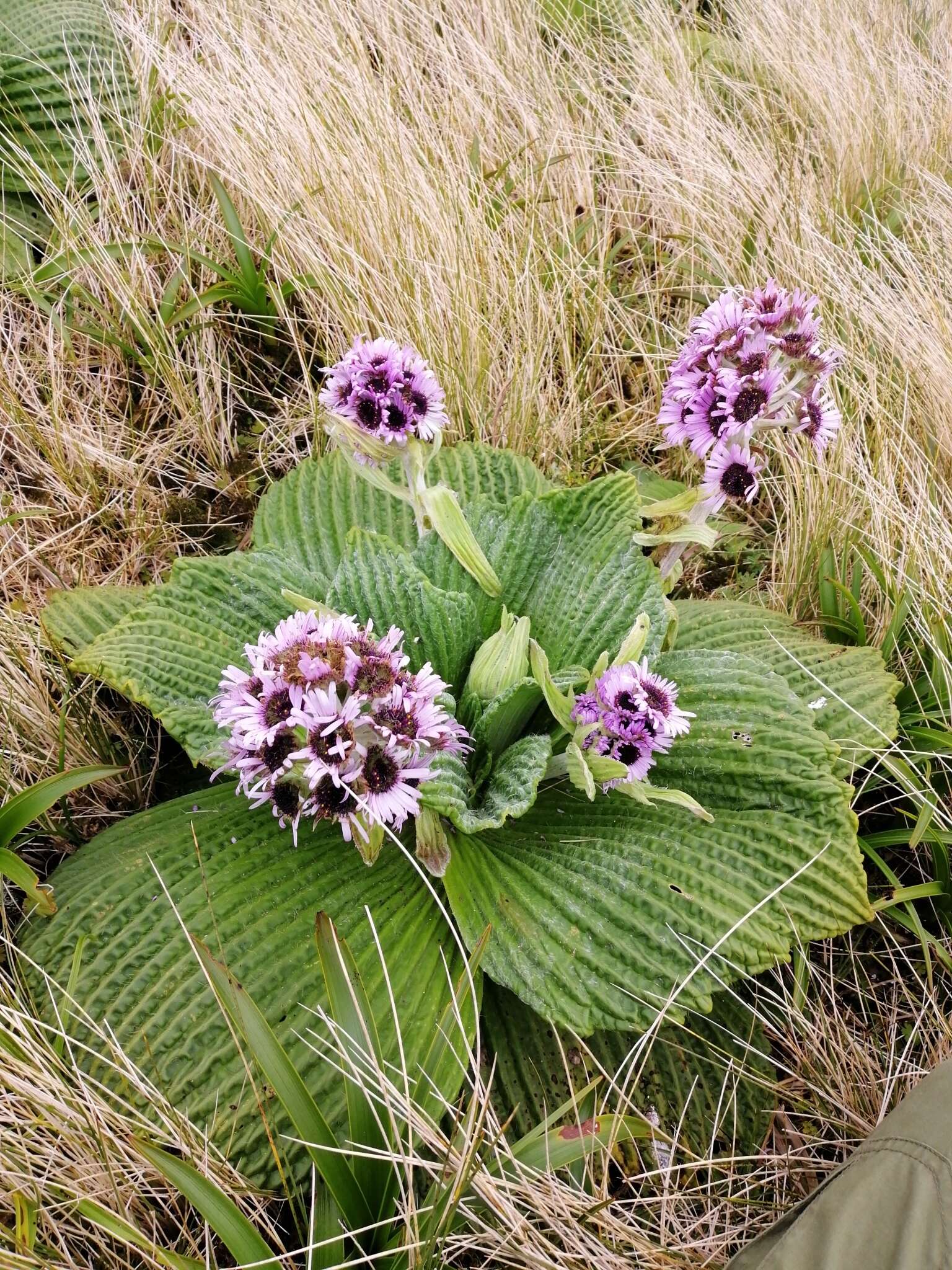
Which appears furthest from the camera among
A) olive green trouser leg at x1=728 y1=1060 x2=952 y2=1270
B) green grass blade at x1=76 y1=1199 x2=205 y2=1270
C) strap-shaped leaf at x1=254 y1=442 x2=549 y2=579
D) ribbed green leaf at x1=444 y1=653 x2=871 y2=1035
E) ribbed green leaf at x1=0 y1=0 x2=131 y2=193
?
ribbed green leaf at x1=0 y1=0 x2=131 y2=193

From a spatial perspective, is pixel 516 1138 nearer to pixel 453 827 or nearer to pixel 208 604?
pixel 453 827

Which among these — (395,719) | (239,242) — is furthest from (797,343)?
(239,242)

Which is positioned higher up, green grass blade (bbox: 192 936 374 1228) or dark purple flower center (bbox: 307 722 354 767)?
dark purple flower center (bbox: 307 722 354 767)

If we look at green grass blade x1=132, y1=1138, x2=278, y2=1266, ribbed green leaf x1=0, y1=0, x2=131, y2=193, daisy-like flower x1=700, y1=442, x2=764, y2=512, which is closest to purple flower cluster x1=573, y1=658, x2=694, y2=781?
daisy-like flower x1=700, y1=442, x2=764, y2=512

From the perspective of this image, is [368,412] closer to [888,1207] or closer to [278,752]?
[278,752]

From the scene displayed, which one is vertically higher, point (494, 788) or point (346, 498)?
point (346, 498)

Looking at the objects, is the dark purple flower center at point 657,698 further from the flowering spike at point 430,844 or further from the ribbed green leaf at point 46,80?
the ribbed green leaf at point 46,80

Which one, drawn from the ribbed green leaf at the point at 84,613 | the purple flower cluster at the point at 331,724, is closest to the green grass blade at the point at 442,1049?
the purple flower cluster at the point at 331,724

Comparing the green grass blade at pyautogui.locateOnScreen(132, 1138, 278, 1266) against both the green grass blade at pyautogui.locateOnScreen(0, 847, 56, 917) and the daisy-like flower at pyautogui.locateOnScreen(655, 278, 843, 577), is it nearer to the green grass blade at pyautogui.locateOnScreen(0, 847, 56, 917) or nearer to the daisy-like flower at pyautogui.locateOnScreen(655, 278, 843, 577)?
the green grass blade at pyautogui.locateOnScreen(0, 847, 56, 917)
